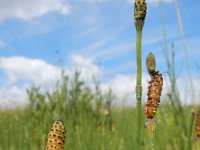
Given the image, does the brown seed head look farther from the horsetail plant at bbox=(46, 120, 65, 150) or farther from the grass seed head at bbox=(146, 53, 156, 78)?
the horsetail plant at bbox=(46, 120, 65, 150)

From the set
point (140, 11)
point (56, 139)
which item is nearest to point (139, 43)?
point (140, 11)

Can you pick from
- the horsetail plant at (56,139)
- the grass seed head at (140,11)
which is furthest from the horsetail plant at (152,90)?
the horsetail plant at (56,139)

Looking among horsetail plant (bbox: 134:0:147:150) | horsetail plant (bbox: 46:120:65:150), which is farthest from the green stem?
horsetail plant (bbox: 46:120:65:150)

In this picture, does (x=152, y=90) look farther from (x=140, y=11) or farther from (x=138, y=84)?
(x=140, y=11)

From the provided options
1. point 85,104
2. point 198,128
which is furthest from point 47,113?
point 198,128

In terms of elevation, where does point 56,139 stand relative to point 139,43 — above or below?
below

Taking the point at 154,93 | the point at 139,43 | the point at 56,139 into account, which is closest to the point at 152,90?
the point at 154,93

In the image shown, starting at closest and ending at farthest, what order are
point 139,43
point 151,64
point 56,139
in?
point 56,139
point 139,43
point 151,64

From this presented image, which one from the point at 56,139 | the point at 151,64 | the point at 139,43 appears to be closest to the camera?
the point at 56,139

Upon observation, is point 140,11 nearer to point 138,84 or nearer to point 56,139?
point 138,84

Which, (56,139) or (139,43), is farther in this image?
(139,43)

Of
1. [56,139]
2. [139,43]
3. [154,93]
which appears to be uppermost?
[139,43]

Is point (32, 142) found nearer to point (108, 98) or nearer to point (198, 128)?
point (108, 98)
